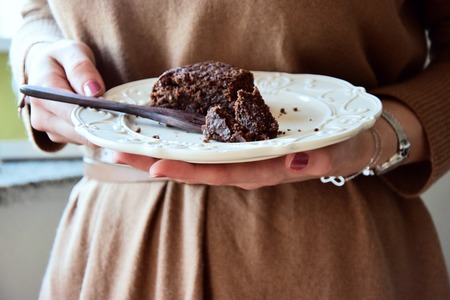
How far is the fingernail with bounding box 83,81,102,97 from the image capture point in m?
0.56

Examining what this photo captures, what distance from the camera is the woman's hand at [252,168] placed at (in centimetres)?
44

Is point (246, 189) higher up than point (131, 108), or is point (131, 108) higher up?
point (131, 108)

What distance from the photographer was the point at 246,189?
572 mm

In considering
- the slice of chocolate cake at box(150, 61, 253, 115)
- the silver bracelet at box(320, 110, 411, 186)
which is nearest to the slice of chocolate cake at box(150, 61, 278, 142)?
the slice of chocolate cake at box(150, 61, 253, 115)

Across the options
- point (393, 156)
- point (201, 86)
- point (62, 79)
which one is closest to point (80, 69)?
point (62, 79)

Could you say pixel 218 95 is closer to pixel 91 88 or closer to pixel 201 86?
pixel 201 86

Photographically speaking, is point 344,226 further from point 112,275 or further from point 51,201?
point 51,201

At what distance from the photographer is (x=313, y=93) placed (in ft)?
1.90

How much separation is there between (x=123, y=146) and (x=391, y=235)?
0.41 metres

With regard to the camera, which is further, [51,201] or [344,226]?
[51,201]

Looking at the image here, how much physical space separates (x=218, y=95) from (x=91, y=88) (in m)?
Result: 0.15

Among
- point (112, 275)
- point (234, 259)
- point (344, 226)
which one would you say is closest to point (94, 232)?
point (112, 275)

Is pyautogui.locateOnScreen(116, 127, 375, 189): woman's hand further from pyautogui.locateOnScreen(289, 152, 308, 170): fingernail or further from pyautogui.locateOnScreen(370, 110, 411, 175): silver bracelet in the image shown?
pyautogui.locateOnScreen(370, 110, 411, 175): silver bracelet

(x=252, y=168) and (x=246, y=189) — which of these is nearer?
(x=252, y=168)
